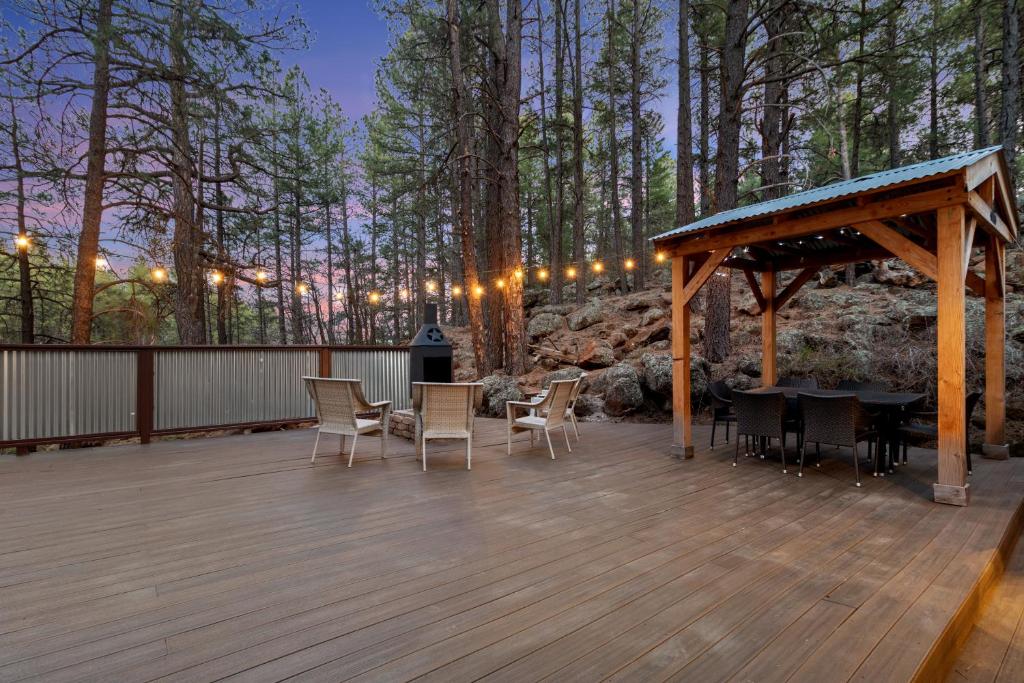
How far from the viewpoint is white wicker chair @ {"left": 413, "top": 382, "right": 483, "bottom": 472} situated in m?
4.41

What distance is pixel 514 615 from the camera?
1.86 metres

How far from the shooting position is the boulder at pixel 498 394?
835 centimetres

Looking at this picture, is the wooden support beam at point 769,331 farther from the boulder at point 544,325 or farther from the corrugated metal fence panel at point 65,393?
the corrugated metal fence panel at point 65,393

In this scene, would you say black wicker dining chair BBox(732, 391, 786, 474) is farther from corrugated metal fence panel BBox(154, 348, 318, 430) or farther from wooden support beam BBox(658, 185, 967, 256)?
corrugated metal fence panel BBox(154, 348, 318, 430)

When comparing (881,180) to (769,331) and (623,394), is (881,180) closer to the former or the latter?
(769,331)

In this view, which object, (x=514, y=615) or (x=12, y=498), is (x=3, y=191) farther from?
(x=514, y=615)

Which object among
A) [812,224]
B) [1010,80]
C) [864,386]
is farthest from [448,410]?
[1010,80]

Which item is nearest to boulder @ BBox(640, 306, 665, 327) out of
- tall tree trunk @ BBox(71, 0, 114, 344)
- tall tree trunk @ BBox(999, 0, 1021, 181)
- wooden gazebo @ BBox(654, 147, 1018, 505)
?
wooden gazebo @ BBox(654, 147, 1018, 505)

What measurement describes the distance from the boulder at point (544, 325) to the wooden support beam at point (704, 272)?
8.26 meters

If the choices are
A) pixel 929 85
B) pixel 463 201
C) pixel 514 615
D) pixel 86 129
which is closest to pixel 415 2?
pixel 463 201

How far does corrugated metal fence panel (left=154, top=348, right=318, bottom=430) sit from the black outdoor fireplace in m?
2.61

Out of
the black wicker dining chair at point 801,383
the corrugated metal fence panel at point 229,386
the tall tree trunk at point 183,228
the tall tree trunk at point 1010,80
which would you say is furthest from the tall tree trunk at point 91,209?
the tall tree trunk at point 1010,80

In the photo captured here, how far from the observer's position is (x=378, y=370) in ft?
26.9

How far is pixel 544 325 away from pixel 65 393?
10520 mm
